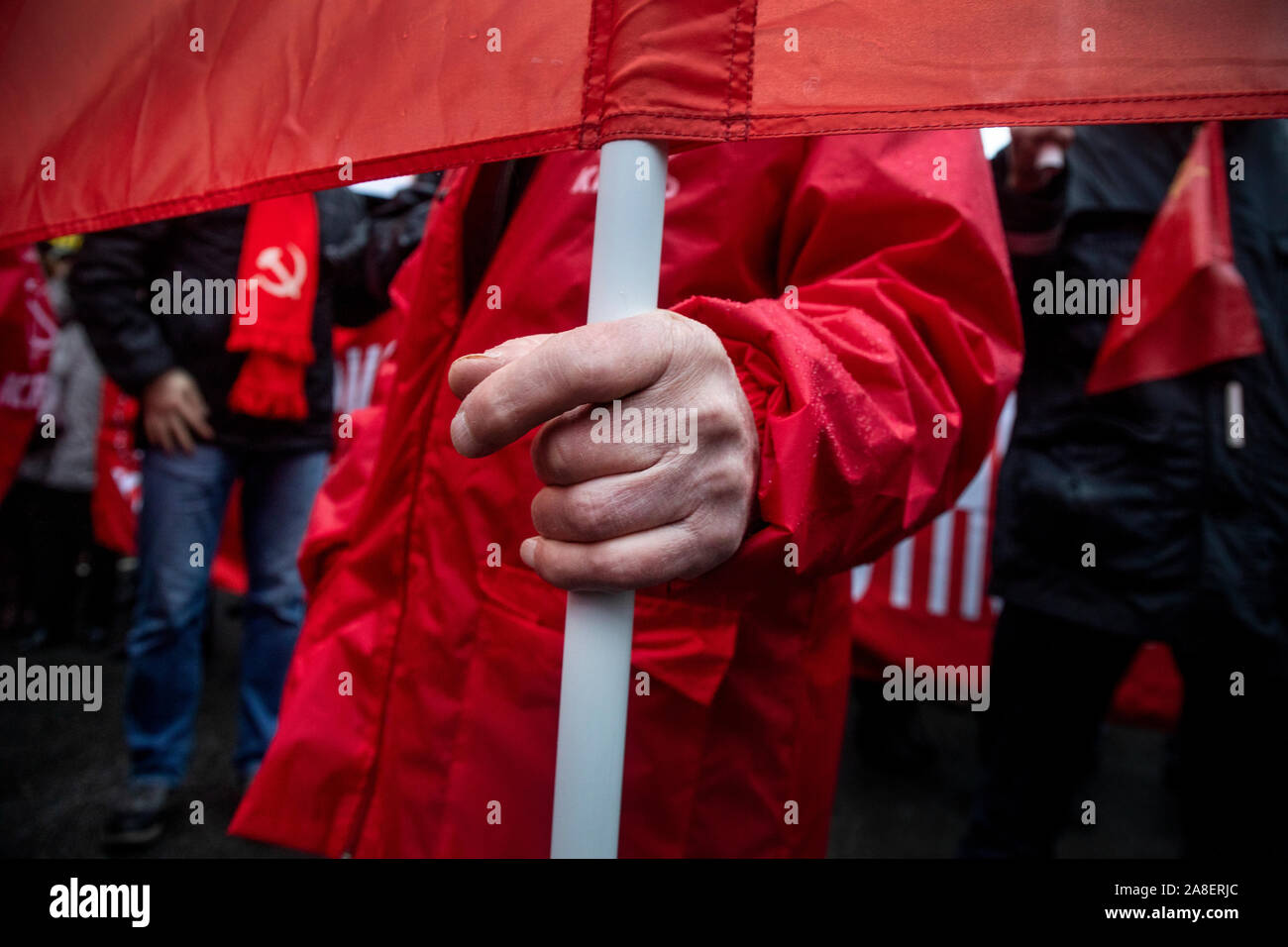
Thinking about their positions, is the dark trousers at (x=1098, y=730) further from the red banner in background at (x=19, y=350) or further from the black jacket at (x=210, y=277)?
the red banner in background at (x=19, y=350)

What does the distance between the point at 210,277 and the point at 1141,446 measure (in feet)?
7.95

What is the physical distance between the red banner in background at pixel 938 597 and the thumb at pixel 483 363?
2.73 metres

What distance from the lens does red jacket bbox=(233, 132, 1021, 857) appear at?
2.51ft

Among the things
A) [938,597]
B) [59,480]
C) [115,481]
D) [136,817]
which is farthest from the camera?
[115,481]

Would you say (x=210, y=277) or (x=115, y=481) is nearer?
(x=210, y=277)

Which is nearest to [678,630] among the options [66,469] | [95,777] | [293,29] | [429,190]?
[293,29]

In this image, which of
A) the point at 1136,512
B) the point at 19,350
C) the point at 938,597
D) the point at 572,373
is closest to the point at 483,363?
the point at 572,373

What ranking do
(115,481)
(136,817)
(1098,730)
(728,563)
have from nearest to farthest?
(728,563) → (1098,730) → (136,817) → (115,481)

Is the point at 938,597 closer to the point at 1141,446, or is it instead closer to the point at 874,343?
the point at 1141,446

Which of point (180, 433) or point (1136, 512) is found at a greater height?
point (180, 433)

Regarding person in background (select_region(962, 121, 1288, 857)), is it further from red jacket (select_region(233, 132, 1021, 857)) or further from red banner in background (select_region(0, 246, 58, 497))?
red banner in background (select_region(0, 246, 58, 497))

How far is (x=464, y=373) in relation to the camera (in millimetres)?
677

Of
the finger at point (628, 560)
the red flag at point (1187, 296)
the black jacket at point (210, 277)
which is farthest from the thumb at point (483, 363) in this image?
the black jacket at point (210, 277)

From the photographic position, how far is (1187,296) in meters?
1.75
